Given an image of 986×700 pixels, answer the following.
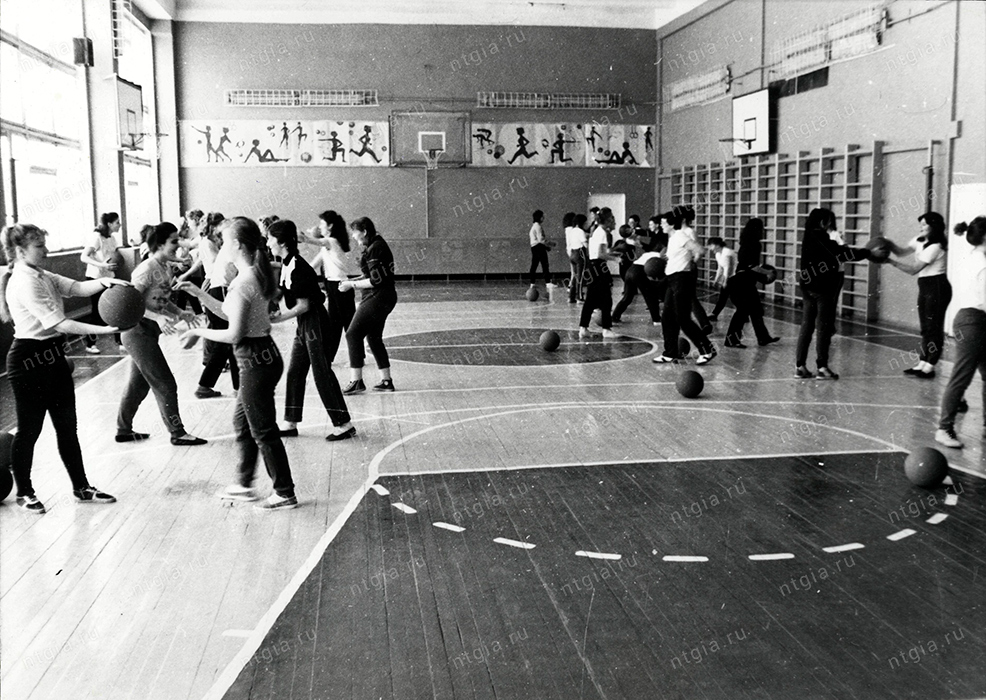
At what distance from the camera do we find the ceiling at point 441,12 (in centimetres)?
2384

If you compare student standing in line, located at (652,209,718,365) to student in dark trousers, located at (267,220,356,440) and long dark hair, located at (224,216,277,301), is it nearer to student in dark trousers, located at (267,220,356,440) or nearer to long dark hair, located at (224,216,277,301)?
student in dark trousers, located at (267,220,356,440)

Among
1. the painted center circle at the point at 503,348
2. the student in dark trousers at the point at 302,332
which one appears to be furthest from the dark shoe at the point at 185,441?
the painted center circle at the point at 503,348

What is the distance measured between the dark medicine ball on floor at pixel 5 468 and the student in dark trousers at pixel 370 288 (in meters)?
3.52

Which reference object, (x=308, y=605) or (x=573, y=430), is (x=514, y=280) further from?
(x=308, y=605)

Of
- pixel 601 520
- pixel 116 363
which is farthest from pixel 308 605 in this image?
pixel 116 363

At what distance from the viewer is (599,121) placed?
25453 mm

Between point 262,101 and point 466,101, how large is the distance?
506 cm

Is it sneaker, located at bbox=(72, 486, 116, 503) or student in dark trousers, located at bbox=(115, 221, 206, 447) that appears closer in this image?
sneaker, located at bbox=(72, 486, 116, 503)

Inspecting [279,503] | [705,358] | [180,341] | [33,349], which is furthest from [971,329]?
[33,349]

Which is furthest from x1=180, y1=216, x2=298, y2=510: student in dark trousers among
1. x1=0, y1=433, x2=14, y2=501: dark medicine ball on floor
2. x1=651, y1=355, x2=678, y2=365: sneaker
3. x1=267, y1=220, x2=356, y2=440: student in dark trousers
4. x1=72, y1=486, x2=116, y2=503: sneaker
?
x1=651, y1=355, x2=678, y2=365: sneaker

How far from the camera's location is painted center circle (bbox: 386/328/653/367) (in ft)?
39.2

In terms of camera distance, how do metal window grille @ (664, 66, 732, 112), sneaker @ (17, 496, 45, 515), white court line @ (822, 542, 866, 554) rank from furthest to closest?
1. metal window grille @ (664, 66, 732, 112)
2. sneaker @ (17, 496, 45, 515)
3. white court line @ (822, 542, 866, 554)

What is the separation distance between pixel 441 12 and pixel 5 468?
20.5 m

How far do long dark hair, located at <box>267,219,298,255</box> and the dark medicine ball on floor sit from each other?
2291 mm
